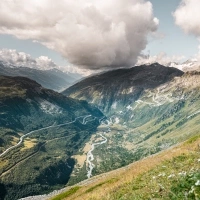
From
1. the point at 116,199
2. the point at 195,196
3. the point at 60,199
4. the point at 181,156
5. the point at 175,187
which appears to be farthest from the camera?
the point at 60,199

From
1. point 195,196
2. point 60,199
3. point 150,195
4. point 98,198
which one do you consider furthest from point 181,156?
point 60,199

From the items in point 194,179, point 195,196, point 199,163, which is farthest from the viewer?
point 199,163

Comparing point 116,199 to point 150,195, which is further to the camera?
point 116,199

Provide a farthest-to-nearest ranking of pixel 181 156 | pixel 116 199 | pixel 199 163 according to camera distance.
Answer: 1. pixel 181 156
2. pixel 199 163
3. pixel 116 199

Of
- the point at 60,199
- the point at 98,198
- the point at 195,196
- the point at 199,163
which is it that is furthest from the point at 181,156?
the point at 60,199

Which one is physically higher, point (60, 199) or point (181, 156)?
point (181, 156)

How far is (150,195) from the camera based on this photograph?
59.4 ft

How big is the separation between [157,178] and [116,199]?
369cm

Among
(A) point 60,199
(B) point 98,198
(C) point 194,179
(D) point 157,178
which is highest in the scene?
(C) point 194,179

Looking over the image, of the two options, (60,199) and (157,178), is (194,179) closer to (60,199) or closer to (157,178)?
(157,178)

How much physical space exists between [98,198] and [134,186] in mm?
3298

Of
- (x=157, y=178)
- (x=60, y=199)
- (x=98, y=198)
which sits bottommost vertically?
(x=60, y=199)

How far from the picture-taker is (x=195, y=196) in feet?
46.5

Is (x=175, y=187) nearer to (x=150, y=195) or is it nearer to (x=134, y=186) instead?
(x=150, y=195)
